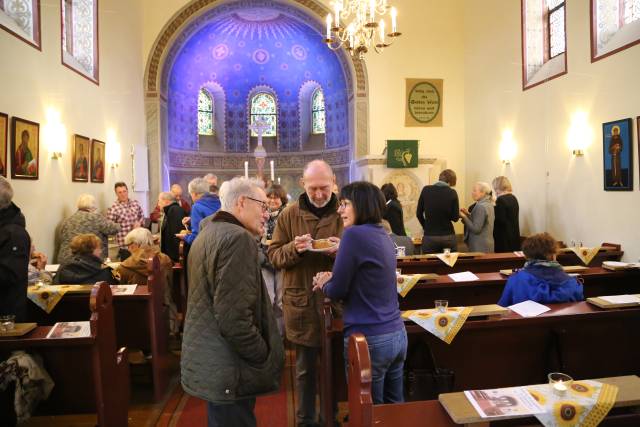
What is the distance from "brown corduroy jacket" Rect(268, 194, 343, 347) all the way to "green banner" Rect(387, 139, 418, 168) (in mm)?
6934

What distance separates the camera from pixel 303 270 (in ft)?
9.81

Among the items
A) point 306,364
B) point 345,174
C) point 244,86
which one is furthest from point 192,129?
point 306,364

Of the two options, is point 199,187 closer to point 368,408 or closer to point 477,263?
point 477,263

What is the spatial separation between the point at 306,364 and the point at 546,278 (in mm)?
1739

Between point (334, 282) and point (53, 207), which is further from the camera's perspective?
point (53, 207)

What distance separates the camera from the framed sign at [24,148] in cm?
543

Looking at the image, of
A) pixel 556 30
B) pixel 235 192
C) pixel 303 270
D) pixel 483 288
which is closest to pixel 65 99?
pixel 303 270

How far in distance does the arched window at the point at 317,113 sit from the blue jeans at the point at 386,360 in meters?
14.1

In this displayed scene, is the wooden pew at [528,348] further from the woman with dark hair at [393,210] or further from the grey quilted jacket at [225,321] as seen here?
the woman with dark hair at [393,210]

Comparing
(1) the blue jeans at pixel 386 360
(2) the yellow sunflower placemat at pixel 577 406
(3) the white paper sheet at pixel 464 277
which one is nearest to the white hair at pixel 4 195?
A: (1) the blue jeans at pixel 386 360

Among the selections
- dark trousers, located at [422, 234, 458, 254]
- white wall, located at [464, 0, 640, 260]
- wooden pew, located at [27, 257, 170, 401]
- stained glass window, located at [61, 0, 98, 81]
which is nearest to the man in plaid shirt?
stained glass window, located at [61, 0, 98, 81]

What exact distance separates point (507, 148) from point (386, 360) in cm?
792

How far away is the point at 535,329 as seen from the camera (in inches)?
122

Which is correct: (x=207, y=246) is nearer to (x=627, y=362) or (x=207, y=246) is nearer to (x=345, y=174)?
(x=627, y=362)
